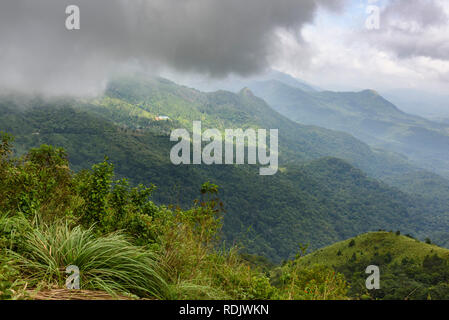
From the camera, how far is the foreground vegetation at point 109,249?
2.61 m

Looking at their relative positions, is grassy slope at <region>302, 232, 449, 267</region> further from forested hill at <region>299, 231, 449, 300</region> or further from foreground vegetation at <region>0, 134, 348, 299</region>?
foreground vegetation at <region>0, 134, 348, 299</region>

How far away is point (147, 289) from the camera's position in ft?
8.50

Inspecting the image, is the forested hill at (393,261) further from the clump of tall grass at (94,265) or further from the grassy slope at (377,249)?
the clump of tall grass at (94,265)

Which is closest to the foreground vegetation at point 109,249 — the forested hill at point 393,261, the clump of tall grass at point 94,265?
the clump of tall grass at point 94,265

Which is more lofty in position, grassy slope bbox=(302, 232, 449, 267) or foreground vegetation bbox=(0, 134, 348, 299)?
foreground vegetation bbox=(0, 134, 348, 299)

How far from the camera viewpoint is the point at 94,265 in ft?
8.79

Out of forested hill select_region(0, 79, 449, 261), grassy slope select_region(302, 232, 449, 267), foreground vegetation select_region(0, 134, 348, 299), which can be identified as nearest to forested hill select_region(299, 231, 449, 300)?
grassy slope select_region(302, 232, 449, 267)

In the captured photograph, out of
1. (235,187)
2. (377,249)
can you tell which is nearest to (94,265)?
(377,249)

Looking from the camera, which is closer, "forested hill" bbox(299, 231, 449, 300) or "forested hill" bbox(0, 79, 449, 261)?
"forested hill" bbox(299, 231, 449, 300)

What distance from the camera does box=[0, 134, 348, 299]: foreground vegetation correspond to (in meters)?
2.61

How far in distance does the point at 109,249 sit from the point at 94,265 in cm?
19

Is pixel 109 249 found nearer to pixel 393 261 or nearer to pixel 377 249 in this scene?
pixel 393 261
